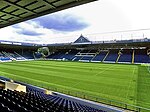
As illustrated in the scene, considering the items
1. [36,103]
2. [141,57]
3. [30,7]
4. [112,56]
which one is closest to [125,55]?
[112,56]

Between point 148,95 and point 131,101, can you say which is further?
point 148,95

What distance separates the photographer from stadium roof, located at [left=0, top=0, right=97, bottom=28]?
6.91 meters

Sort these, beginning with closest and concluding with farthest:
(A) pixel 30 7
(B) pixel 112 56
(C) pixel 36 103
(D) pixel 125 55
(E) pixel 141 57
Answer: (C) pixel 36 103 < (A) pixel 30 7 < (E) pixel 141 57 < (D) pixel 125 55 < (B) pixel 112 56

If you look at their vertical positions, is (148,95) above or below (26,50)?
below

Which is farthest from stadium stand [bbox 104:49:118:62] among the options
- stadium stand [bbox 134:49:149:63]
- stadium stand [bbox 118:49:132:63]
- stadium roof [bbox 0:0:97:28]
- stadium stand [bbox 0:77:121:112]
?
stadium roof [bbox 0:0:97:28]

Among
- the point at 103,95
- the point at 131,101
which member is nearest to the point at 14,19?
the point at 103,95

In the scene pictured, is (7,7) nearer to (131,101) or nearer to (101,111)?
(101,111)

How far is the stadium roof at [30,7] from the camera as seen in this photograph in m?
6.91

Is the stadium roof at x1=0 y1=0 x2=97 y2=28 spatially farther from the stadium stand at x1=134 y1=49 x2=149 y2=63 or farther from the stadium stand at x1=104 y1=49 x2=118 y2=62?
the stadium stand at x1=104 y1=49 x2=118 y2=62

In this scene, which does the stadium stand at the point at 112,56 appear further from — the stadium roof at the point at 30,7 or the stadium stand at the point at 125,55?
the stadium roof at the point at 30,7

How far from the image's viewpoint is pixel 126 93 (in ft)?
42.8

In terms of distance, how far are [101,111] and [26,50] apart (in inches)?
2570

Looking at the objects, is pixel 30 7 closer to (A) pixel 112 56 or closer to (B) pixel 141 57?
(B) pixel 141 57

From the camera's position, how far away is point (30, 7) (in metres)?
7.57
